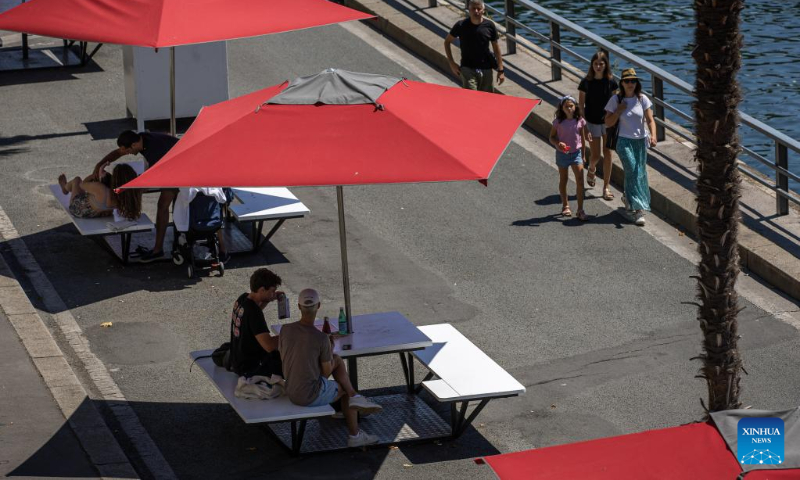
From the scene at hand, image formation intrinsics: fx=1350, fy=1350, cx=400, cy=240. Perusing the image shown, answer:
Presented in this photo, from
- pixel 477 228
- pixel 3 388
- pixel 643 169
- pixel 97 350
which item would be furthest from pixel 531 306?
pixel 3 388

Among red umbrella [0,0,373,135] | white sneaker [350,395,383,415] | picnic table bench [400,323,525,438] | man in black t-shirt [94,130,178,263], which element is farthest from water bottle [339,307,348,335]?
red umbrella [0,0,373,135]

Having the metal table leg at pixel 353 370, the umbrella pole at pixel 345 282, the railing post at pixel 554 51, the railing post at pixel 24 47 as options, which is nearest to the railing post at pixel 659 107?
the railing post at pixel 554 51

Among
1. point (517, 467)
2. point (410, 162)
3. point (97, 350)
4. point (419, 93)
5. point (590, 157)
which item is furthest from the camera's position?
point (590, 157)

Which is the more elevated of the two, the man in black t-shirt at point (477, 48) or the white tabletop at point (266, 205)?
the man in black t-shirt at point (477, 48)

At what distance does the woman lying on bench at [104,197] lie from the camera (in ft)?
44.8

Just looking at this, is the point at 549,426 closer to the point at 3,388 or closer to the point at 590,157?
the point at 3,388

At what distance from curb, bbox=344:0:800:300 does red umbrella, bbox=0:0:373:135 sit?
4551 mm

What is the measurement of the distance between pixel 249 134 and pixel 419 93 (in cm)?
151

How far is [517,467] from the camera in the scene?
6.69 metres

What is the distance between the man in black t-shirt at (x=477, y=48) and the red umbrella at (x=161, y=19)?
3.73m

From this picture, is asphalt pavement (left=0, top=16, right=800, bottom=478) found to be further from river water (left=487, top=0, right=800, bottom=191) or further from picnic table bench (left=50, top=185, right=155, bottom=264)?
river water (left=487, top=0, right=800, bottom=191)

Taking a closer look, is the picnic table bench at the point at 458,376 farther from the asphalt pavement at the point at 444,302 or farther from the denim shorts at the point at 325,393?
the denim shorts at the point at 325,393

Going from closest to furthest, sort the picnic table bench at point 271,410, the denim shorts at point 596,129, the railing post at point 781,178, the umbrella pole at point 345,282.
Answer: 1. the picnic table bench at point 271,410
2. the umbrella pole at point 345,282
3. the railing post at point 781,178
4. the denim shorts at point 596,129

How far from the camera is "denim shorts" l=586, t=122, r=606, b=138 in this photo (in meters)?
16.3
